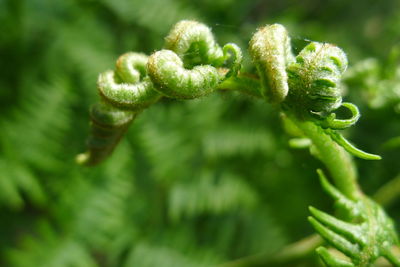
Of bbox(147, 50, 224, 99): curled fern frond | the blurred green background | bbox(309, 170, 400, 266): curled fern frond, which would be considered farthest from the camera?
the blurred green background

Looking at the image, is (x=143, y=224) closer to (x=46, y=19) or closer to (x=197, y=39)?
(x=46, y=19)

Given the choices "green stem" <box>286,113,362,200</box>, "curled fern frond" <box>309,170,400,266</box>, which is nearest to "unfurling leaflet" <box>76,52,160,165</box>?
"green stem" <box>286,113,362,200</box>

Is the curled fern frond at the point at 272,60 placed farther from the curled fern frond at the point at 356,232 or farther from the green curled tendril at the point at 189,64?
the curled fern frond at the point at 356,232

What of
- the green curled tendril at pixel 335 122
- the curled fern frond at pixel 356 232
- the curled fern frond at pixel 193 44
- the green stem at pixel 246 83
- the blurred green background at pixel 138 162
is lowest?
the curled fern frond at pixel 356 232

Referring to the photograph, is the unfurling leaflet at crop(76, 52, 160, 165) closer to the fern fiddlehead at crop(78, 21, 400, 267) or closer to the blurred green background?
the fern fiddlehead at crop(78, 21, 400, 267)

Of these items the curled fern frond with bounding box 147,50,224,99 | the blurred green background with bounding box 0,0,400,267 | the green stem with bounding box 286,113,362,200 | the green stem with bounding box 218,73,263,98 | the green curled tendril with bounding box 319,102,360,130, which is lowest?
the green curled tendril with bounding box 319,102,360,130

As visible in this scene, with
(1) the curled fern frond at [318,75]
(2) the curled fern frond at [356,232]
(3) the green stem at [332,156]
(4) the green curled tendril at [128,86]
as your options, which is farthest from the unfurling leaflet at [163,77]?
(2) the curled fern frond at [356,232]

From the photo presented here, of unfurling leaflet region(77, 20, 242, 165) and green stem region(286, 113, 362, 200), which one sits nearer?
unfurling leaflet region(77, 20, 242, 165)
